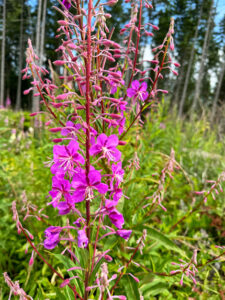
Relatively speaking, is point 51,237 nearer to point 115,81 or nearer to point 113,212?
point 113,212

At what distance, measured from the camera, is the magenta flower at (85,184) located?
2.99 ft

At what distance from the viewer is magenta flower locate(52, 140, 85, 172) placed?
911 millimetres

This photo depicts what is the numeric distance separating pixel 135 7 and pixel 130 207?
1.34m

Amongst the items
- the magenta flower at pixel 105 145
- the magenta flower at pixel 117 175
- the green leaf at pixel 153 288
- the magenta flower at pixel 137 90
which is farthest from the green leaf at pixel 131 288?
the magenta flower at pixel 137 90

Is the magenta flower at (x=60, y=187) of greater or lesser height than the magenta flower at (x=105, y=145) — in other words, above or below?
below

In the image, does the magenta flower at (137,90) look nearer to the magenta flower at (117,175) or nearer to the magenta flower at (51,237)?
the magenta flower at (117,175)

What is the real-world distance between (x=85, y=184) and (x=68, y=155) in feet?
0.45

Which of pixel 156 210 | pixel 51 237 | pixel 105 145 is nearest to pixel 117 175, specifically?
pixel 105 145

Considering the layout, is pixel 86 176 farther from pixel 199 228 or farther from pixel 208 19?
pixel 208 19

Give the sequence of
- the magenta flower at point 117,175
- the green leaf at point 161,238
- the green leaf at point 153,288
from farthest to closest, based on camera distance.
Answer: the green leaf at point 153,288 < the green leaf at point 161,238 < the magenta flower at point 117,175

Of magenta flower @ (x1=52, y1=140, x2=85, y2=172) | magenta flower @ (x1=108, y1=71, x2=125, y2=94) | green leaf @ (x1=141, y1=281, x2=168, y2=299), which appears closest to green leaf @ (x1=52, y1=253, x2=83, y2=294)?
magenta flower @ (x1=52, y1=140, x2=85, y2=172)

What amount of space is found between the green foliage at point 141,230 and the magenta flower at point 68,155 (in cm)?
42

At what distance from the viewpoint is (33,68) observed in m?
1.18

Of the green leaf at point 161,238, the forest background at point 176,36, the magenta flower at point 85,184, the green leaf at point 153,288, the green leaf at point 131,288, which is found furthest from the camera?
the forest background at point 176,36
